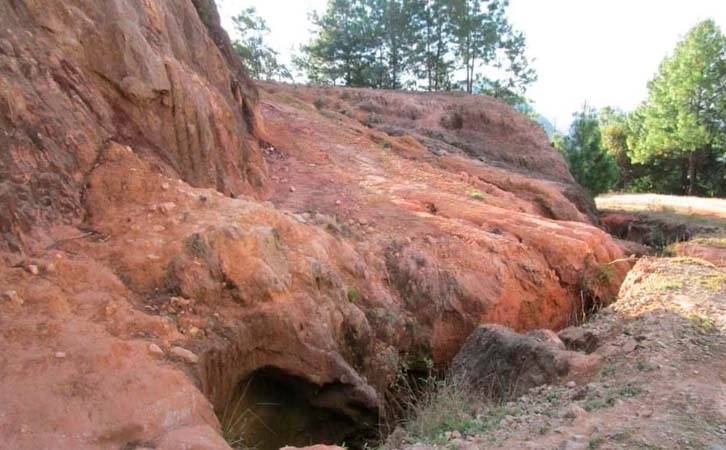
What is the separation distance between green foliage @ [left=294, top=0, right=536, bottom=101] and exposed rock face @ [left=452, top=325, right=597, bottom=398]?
2317 centimetres

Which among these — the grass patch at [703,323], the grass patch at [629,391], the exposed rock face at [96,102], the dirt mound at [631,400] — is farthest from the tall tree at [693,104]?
the grass patch at [629,391]

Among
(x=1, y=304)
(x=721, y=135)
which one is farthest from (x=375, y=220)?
(x=721, y=135)

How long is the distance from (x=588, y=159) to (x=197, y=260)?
24.3 m

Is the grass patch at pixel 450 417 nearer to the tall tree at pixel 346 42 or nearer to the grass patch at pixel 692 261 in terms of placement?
the grass patch at pixel 692 261

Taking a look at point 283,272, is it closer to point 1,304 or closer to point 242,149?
point 1,304

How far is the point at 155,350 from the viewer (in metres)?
4.30

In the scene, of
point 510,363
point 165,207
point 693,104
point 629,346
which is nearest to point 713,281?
point 629,346

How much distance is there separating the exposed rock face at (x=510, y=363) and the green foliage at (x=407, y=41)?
23167mm

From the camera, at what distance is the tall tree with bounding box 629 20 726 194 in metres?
29.0

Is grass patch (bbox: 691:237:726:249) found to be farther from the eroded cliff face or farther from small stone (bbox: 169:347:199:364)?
small stone (bbox: 169:347:199:364)

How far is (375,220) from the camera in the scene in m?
8.62

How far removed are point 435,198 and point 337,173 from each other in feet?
5.73

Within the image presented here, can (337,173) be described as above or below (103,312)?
above

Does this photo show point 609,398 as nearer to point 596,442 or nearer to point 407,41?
point 596,442
